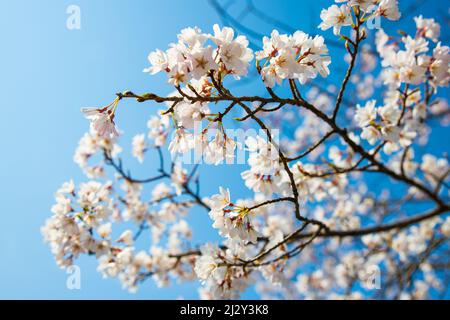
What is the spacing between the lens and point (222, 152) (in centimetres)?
180

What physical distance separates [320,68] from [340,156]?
2173 millimetres

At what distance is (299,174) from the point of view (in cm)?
280

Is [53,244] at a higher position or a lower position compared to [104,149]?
lower

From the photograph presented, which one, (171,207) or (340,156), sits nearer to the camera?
(340,156)
